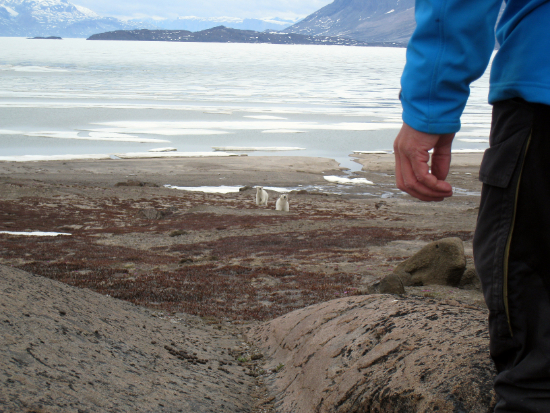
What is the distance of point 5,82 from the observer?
90.4m

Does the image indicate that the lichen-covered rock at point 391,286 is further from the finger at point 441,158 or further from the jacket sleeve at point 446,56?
→ the jacket sleeve at point 446,56

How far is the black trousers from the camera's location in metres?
1.69

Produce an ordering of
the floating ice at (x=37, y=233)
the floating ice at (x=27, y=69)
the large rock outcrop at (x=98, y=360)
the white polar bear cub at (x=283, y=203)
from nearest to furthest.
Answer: the large rock outcrop at (x=98, y=360), the floating ice at (x=37, y=233), the white polar bear cub at (x=283, y=203), the floating ice at (x=27, y=69)

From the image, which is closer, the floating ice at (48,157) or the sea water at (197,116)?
the floating ice at (48,157)

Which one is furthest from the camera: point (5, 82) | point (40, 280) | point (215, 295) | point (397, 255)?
point (5, 82)

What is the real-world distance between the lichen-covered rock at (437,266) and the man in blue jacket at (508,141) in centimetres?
722

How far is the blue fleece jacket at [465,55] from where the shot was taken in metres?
1.70

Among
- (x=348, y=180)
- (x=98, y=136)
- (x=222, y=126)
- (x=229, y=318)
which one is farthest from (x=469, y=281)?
(x=222, y=126)

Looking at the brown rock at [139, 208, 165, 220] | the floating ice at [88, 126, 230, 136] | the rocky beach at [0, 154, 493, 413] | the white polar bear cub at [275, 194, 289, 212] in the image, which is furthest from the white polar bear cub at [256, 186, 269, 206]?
the floating ice at [88, 126, 230, 136]

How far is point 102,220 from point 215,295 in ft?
40.7

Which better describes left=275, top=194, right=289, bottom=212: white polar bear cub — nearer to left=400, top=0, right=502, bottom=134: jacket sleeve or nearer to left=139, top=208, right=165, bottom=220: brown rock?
left=139, top=208, right=165, bottom=220: brown rock

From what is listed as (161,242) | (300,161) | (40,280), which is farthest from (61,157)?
(40,280)

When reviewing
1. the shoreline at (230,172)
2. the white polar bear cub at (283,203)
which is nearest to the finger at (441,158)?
the white polar bear cub at (283,203)

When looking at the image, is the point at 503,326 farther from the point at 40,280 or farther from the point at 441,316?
the point at 40,280
